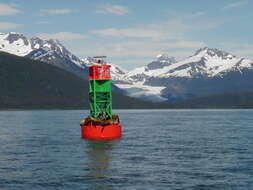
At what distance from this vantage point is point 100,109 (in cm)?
8875

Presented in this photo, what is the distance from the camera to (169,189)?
41.4 meters

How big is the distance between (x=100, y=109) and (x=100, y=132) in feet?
28.8

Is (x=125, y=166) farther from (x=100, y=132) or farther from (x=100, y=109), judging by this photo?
(x=100, y=109)

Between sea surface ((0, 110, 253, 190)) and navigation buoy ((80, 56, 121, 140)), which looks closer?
sea surface ((0, 110, 253, 190))

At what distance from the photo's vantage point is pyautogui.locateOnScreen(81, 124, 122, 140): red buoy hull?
81.1 meters

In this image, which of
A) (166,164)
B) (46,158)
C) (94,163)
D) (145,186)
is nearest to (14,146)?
(46,158)

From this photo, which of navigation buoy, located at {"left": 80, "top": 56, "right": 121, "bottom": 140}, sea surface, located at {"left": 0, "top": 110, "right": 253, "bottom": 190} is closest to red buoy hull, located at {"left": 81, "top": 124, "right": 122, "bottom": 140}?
navigation buoy, located at {"left": 80, "top": 56, "right": 121, "bottom": 140}

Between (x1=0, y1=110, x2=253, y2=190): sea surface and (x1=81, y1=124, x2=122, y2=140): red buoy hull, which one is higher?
(x1=81, y1=124, x2=122, y2=140): red buoy hull

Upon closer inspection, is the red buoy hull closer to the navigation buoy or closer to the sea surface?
the navigation buoy

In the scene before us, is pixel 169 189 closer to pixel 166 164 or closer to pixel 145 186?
pixel 145 186

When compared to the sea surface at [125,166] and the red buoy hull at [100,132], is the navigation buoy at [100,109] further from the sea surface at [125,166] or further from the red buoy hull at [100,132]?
the sea surface at [125,166]

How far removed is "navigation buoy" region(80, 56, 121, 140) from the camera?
82188 mm

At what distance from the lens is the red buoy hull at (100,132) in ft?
266

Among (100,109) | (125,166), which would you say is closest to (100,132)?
(100,109)
